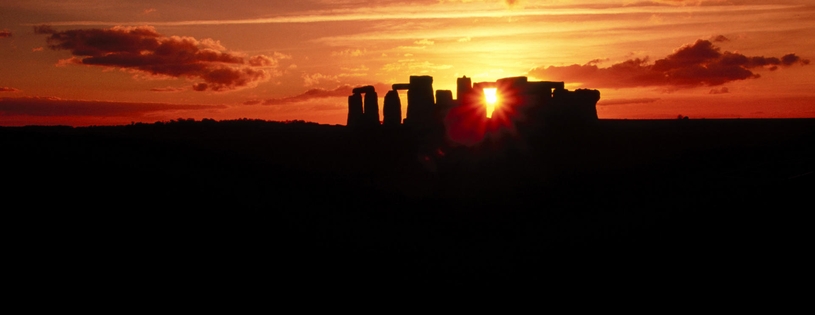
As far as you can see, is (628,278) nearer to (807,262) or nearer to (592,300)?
(592,300)

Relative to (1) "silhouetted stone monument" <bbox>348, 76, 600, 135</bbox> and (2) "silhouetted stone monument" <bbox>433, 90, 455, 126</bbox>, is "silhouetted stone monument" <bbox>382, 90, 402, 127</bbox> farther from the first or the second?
(2) "silhouetted stone monument" <bbox>433, 90, 455, 126</bbox>

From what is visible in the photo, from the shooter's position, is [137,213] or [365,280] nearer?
[365,280]

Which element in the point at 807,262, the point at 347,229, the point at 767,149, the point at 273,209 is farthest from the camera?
the point at 767,149

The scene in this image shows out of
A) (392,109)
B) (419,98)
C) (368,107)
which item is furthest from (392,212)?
(368,107)

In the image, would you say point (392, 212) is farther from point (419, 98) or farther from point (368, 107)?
point (368, 107)

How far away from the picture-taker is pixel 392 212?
15633 millimetres

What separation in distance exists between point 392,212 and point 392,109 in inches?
657

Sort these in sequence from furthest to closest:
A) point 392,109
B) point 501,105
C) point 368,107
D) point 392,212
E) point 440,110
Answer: point 368,107, point 392,109, point 501,105, point 440,110, point 392,212

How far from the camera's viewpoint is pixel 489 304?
912 cm

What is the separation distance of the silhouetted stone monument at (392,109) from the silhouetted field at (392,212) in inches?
199

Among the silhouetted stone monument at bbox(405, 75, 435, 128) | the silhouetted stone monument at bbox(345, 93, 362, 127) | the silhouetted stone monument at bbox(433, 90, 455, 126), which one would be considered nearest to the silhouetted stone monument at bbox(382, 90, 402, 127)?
the silhouetted stone monument at bbox(345, 93, 362, 127)

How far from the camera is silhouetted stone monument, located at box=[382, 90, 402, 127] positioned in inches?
1252

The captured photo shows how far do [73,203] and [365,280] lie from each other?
306 inches

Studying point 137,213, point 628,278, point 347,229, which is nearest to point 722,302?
point 628,278
